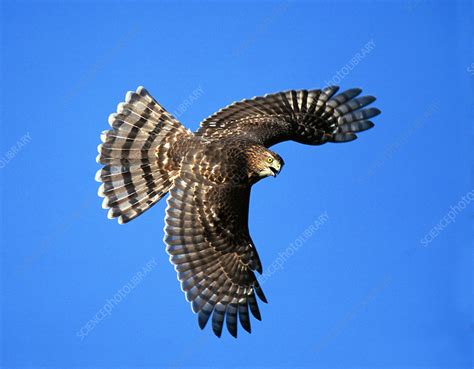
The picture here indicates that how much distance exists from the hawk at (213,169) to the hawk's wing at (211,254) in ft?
0.04

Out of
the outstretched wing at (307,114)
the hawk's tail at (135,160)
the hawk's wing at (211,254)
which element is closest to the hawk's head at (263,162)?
the hawk's wing at (211,254)

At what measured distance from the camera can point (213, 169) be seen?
35.2ft

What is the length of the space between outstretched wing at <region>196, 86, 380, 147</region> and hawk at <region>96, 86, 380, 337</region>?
0.01m

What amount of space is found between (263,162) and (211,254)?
4.72 feet

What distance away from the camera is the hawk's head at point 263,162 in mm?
10500

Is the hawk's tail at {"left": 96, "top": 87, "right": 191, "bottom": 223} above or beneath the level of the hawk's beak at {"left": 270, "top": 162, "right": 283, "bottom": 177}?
above

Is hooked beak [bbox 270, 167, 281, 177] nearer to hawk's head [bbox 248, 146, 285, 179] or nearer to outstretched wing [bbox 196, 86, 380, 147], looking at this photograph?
hawk's head [bbox 248, 146, 285, 179]

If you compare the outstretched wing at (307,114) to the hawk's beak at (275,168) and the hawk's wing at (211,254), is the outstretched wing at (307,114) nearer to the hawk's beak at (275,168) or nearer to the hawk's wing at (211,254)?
the hawk's beak at (275,168)

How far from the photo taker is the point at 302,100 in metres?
12.2

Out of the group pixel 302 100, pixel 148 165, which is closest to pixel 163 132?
pixel 148 165

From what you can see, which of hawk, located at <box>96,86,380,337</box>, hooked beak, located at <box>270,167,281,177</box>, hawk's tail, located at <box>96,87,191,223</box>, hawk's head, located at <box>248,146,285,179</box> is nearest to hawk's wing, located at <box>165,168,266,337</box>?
hawk, located at <box>96,86,380,337</box>

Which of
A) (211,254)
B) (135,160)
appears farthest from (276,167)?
(135,160)

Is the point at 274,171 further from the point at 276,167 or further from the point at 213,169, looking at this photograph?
the point at 213,169

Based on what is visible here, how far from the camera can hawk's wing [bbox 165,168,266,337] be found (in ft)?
35.4
